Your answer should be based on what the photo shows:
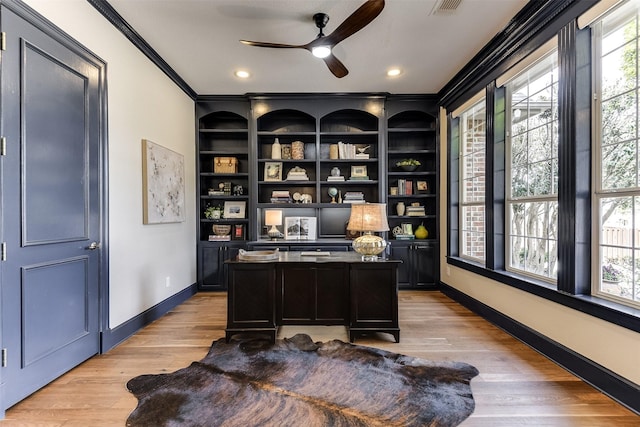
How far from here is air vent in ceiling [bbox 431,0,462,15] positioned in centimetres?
245

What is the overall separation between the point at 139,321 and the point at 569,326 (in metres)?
3.69

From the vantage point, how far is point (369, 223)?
2.74 metres

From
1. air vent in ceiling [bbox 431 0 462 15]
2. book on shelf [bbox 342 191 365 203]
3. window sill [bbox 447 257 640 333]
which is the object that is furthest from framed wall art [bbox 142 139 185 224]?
window sill [bbox 447 257 640 333]

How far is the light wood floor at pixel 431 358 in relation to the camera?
1762 mm

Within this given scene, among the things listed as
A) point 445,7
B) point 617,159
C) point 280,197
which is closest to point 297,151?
point 280,197

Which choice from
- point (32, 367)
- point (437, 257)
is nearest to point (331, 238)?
point (437, 257)

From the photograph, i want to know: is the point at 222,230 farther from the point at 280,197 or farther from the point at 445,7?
the point at 445,7

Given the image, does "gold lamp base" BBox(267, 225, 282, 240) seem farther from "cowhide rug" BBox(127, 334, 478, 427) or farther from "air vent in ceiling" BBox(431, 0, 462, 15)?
"air vent in ceiling" BBox(431, 0, 462, 15)

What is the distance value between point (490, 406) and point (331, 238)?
3.08 meters

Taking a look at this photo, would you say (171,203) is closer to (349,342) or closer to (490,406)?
(349,342)

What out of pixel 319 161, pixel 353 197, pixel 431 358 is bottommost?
pixel 431 358

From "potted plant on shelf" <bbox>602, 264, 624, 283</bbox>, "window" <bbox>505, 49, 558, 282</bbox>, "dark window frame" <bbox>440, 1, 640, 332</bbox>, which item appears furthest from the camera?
"window" <bbox>505, 49, 558, 282</bbox>

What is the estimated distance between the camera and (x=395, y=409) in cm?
179

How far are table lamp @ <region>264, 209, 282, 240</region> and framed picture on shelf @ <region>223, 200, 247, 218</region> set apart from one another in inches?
20.8
